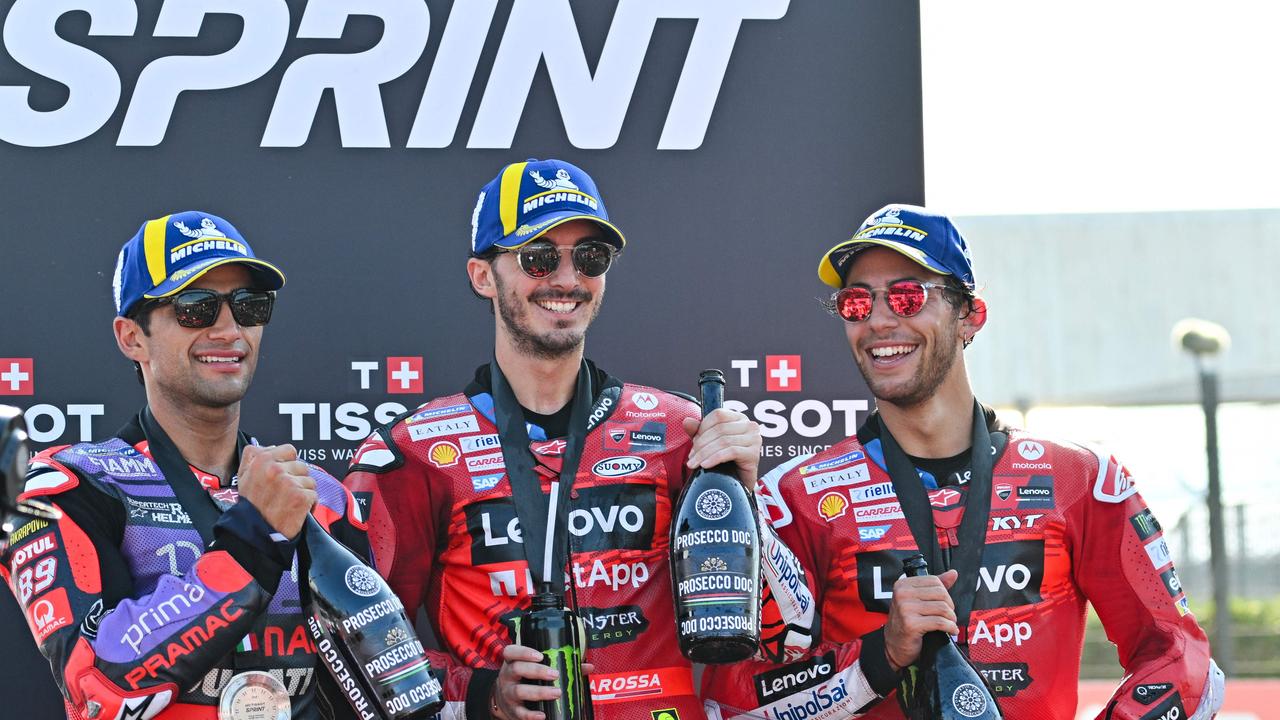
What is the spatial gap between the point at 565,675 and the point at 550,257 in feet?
3.22

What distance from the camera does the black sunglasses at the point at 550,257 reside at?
3.35 m

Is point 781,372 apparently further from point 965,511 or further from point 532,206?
point 532,206

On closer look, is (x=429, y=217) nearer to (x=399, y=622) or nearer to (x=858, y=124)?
(x=858, y=124)

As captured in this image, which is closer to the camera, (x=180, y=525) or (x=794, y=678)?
(x=180, y=525)

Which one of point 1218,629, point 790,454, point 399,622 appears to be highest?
point 790,454

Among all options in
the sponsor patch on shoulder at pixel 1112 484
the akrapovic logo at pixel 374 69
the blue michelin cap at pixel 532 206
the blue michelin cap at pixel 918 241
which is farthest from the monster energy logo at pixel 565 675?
the akrapovic logo at pixel 374 69

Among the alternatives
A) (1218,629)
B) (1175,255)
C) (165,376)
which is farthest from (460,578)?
(1175,255)

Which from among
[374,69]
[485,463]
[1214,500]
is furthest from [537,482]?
[1214,500]

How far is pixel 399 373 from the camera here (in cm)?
Answer: 432

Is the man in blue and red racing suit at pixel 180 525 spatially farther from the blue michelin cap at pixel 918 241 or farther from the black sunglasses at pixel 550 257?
the blue michelin cap at pixel 918 241

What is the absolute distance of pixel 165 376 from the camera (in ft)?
10.9

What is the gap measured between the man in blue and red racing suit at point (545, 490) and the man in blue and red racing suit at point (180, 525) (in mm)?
211

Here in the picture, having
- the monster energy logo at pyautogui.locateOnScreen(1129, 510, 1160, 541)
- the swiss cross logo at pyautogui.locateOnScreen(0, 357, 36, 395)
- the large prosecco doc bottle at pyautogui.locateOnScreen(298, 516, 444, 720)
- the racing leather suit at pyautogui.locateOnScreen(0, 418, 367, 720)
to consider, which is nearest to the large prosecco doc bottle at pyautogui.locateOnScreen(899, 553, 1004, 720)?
the monster energy logo at pyautogui.locateOnScreen(1129, 510, 1160, 541)

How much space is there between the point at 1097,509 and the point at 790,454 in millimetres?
1092
